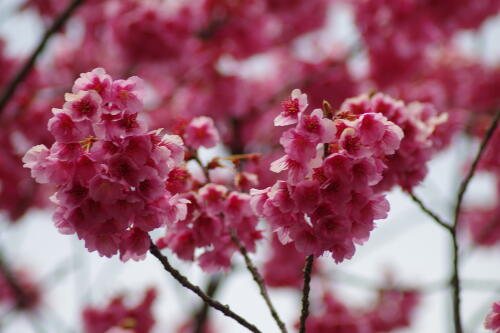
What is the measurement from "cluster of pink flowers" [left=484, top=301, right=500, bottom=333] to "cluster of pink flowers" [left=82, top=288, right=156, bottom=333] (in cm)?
263

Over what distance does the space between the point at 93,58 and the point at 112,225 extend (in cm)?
683

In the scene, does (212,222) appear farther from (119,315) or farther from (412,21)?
(412,21)

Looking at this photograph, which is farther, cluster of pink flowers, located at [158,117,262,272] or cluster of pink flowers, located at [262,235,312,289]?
cluster of pink flowers, located at [262,235,312,289]

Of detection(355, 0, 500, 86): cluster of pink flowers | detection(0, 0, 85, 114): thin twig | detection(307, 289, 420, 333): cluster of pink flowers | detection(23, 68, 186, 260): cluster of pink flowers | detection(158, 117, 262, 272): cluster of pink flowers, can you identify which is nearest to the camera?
detection(23, 68, 186, 260): cluster of pink flowers

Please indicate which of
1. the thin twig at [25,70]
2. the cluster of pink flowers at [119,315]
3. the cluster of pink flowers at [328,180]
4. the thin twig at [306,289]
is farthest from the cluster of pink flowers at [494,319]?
the thin twig at [25,70]

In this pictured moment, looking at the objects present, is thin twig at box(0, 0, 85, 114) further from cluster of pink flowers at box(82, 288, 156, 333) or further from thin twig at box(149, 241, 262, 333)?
thin twig at box(149, 241, 262, 333)

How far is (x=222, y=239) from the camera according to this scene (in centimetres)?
241

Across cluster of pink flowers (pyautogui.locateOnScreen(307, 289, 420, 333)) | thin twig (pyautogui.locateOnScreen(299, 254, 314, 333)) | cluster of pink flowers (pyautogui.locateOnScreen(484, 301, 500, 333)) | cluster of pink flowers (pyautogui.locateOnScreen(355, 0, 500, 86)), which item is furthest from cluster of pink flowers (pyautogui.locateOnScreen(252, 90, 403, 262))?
cluster of pink flowers (pyautogui.locateOnScreen(355, 0, 500, 86))

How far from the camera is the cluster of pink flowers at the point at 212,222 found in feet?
7.60

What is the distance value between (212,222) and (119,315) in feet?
8.33

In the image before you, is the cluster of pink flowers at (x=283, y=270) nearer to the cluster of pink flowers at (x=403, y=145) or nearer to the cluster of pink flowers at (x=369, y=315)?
the cluster of pink flowers at (x=369, y=315)

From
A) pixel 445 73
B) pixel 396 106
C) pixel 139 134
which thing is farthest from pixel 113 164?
pixel 445 73

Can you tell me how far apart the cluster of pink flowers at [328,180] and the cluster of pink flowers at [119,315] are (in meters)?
2.46

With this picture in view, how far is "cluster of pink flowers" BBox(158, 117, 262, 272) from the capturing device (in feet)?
7.60
